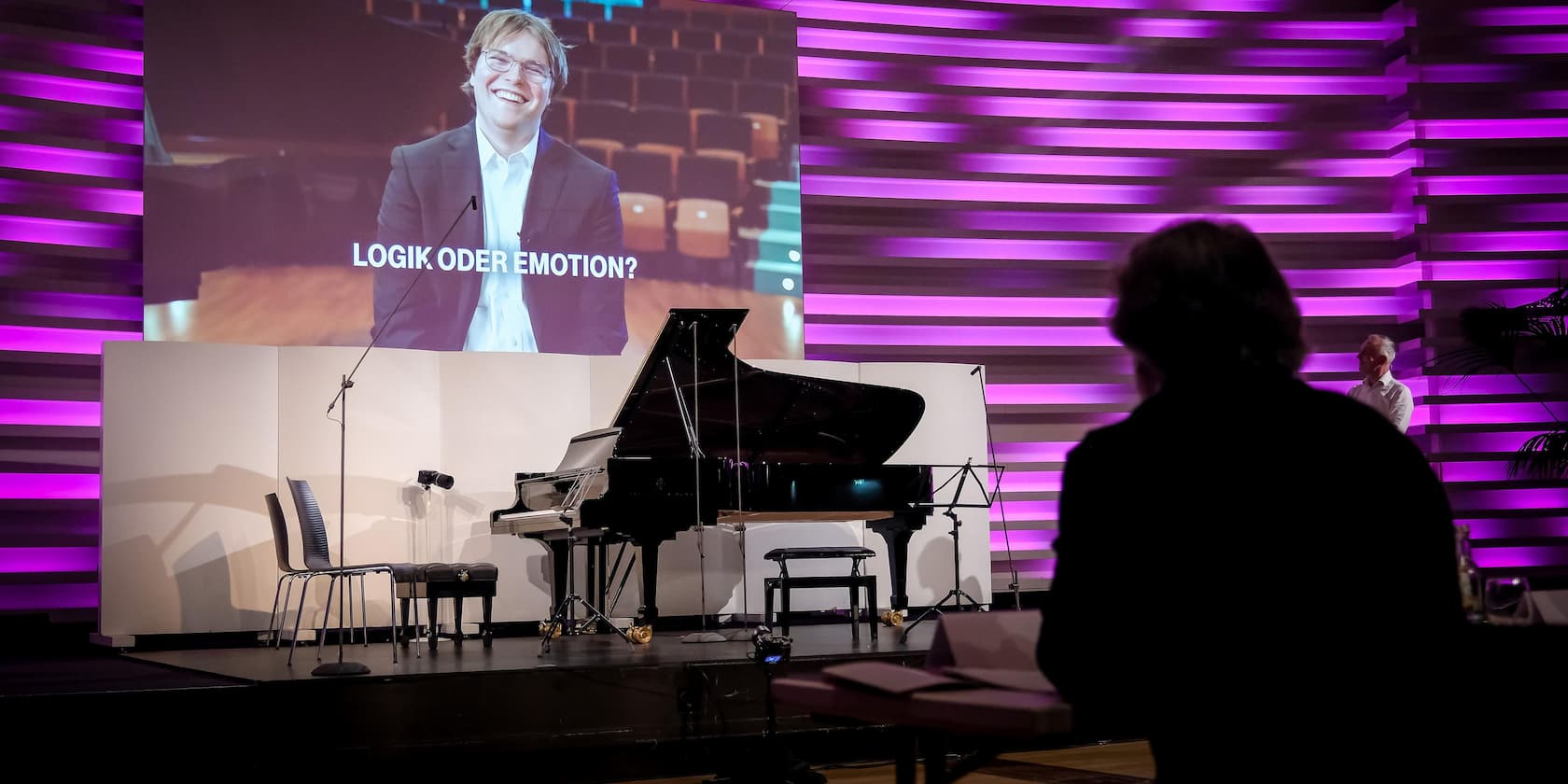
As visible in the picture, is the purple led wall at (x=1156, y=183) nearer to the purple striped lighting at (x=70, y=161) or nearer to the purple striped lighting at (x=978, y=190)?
the purple striped lighting at (x=978, y=190)

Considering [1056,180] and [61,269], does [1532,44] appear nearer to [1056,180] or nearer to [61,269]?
[1056,180]

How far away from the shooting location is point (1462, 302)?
8648 millimetres

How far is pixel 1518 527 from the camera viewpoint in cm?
860

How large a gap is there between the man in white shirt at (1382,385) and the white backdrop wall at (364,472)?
269 cm

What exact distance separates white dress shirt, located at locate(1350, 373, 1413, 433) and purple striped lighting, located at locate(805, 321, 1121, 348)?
2363 millimetres

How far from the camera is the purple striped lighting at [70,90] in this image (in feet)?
24.5

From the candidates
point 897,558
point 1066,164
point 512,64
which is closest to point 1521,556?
point 1066,164

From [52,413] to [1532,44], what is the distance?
31.3ft

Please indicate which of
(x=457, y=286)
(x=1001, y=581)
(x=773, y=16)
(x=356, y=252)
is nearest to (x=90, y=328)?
(x=356, y=252)

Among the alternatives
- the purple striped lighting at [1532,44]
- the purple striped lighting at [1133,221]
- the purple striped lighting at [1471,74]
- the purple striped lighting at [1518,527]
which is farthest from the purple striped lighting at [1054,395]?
the purple striped lighting at [1532,44]

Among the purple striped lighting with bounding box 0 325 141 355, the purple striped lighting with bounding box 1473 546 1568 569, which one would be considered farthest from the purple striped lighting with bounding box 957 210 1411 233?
the purple striped lighting with bounding box 0 325 141 355

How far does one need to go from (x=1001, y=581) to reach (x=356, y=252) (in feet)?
Answer: 15.1

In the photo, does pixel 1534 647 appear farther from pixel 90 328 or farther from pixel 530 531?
pixel 90 328

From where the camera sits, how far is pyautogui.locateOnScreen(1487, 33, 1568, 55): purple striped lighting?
8.84 meters
